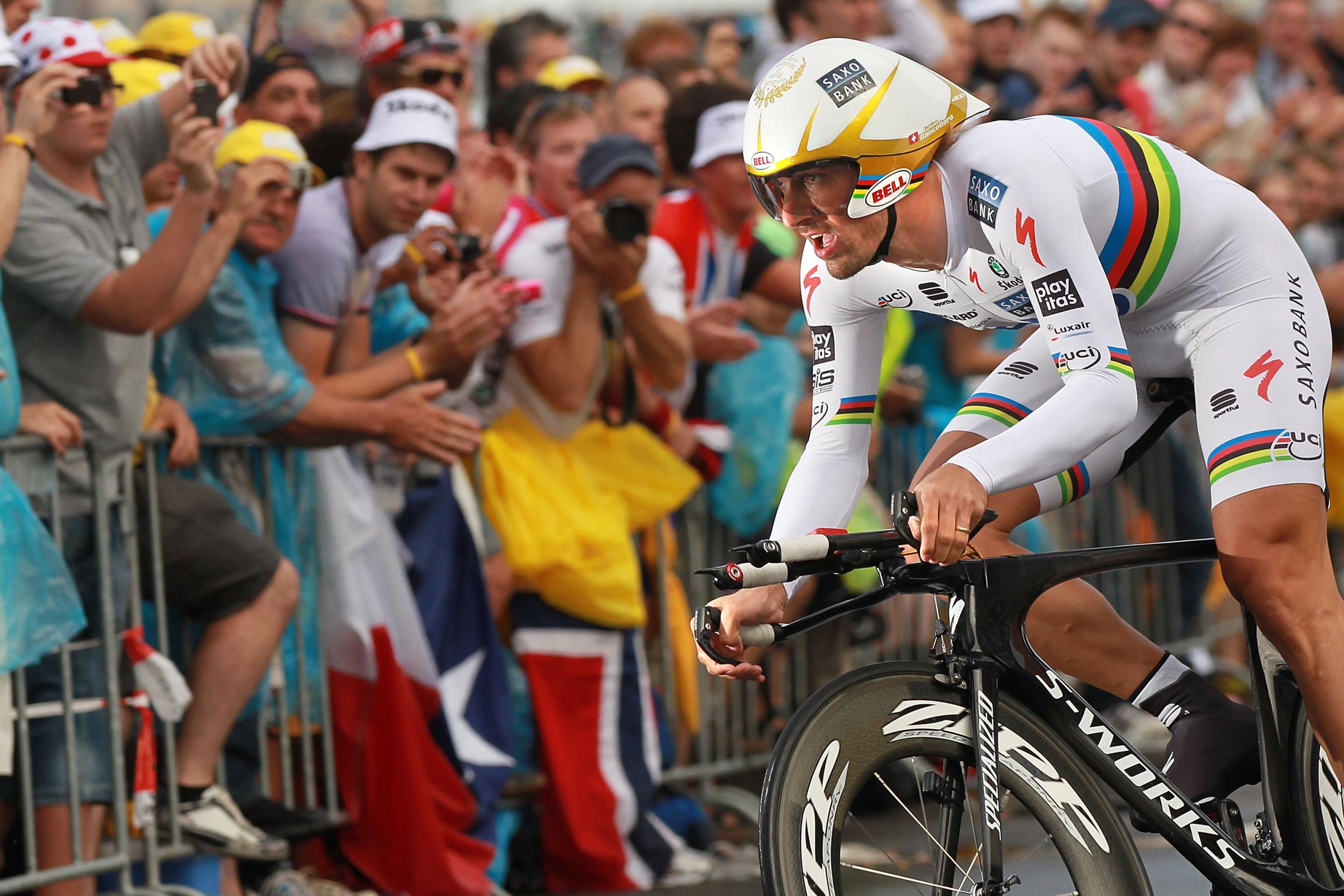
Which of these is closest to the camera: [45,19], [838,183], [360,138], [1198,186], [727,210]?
[838,183]

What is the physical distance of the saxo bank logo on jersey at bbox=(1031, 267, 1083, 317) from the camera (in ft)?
12.5

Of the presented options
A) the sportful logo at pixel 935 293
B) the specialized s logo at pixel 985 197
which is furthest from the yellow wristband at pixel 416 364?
the specialized s logo at pixel 985 197

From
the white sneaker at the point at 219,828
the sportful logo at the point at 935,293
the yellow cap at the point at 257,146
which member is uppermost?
the yellow cap at the point at 257,146

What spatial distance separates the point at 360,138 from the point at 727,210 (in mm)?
1587

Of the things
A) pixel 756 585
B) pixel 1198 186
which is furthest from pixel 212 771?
pixel 1198 186

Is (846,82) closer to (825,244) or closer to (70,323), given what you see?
(825,244)

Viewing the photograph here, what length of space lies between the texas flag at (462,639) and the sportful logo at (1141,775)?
292 centimetres

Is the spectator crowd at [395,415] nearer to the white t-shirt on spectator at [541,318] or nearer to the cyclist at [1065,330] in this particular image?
the white t-shirt on spectator at [541,318]

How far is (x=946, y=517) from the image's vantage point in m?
3.53

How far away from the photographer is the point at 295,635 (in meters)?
6.08

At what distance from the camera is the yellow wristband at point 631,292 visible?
6.65 meters

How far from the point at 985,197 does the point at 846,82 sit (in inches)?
15.3

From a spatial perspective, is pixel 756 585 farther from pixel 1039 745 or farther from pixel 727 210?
pixel 727 210

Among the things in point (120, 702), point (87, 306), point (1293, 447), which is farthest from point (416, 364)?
point (1293, 447)
